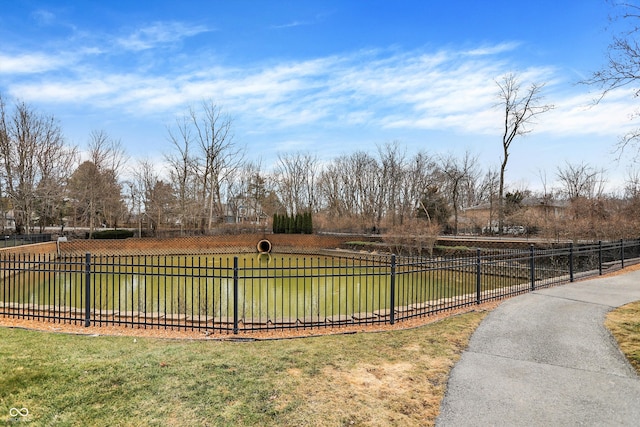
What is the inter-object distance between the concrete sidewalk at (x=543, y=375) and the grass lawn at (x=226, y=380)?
29 centimetres

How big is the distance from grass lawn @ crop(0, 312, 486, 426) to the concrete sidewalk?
29cm

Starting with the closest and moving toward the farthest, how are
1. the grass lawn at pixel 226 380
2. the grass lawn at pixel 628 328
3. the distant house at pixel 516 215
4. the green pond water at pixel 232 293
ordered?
the grass lawn at pixel 226 380 < the grass lawn at pixel 628 328 < the green pond water at pixel 232 293 < the distant house at pixel 516 215

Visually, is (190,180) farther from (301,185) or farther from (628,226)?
(628,226)

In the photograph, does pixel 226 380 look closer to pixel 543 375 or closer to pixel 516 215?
pixel 543 375

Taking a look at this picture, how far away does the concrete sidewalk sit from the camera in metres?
3.50

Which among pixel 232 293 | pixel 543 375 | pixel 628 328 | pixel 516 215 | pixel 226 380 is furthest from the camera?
pixel 516 215

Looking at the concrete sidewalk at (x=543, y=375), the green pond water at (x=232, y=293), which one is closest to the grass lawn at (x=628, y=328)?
→ the concrete sidewalk at (x=543, y=375)

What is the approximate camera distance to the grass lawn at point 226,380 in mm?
3439

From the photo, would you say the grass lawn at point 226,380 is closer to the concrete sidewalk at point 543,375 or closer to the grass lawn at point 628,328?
the concrete sidewalk at point 543,375

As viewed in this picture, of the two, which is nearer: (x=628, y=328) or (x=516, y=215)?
(x=628, y=328)

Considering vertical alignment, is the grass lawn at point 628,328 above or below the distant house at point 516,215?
below

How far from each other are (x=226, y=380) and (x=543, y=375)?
148 inches

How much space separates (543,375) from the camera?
174 inches

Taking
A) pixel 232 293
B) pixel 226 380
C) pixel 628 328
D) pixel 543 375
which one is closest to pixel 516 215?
pixel 232 293
